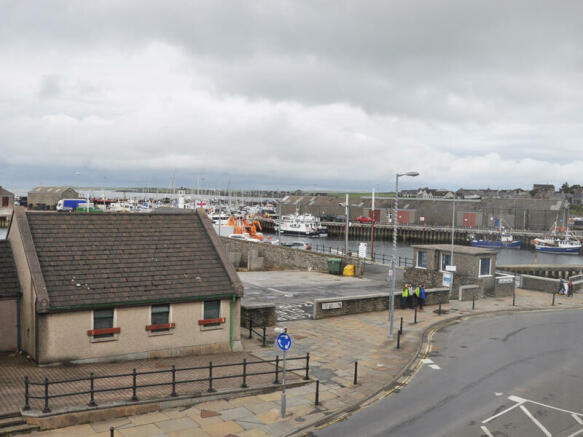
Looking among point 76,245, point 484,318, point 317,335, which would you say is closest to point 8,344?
point 76,245

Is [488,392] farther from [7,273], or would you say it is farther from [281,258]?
[281,258]

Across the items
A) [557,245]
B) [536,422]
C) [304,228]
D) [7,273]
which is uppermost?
[7,273]

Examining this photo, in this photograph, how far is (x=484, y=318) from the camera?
97.3 feet

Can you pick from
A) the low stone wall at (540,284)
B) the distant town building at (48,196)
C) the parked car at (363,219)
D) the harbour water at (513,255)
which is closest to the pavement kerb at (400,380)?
the low stone wall at (540,284)

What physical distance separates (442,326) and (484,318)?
3864 millimetres

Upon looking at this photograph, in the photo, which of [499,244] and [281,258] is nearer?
[281,258]

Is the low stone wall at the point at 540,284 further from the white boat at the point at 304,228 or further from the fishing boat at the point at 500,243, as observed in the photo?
the white boat at the point at 304,228

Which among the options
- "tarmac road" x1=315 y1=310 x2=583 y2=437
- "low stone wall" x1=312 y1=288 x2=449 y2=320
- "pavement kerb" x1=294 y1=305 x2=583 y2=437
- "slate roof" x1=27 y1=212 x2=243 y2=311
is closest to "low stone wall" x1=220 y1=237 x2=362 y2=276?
"low stone wall" x1=312 y1=288 x2=449 y2=320

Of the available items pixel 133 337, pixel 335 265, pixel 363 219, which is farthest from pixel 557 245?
pixel 133 337

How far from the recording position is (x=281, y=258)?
51.2 meters

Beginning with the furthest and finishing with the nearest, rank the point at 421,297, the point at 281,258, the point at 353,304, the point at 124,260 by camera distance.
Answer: the point at 281,258
the point at 421,297
the point at 353,304
the point at 124,260

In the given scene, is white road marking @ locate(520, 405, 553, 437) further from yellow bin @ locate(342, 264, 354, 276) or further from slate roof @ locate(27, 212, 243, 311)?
yellow bin @ locate(342, 264, 354, 276)

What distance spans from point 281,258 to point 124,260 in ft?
103

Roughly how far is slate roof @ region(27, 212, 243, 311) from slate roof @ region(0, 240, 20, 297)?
144 cm
